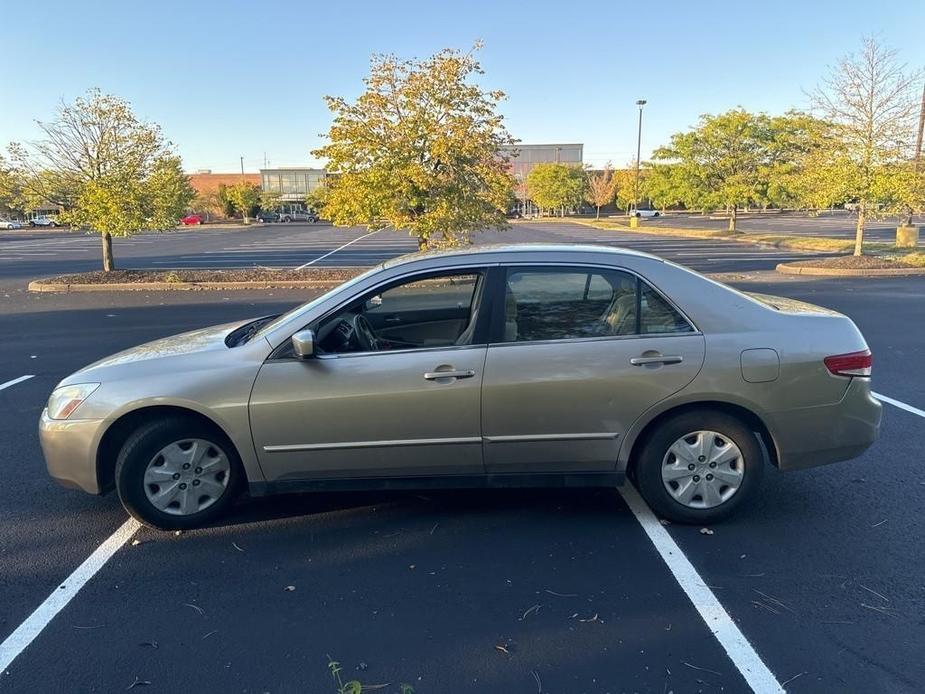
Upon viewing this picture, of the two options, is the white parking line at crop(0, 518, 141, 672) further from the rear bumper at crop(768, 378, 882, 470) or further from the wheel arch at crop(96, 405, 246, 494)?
the rear bumper at crop(768, 378, 882, 470)

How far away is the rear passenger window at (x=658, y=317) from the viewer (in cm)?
363

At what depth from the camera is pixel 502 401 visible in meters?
3.51

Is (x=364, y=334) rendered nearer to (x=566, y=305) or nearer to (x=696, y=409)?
(x=566, y=305)

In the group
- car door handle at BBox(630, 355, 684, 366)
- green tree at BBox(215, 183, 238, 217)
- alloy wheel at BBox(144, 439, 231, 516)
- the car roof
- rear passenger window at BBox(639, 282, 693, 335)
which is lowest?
alloy wheel at BBox(144, 439, 231, 516)

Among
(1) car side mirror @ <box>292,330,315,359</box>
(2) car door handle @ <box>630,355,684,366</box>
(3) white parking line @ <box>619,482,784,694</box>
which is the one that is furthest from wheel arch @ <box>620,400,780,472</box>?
(1) car side mirror @ <box>292,330,315,359</box>

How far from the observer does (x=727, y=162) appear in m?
34.7

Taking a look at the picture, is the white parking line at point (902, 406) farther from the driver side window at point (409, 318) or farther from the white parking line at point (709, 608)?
the driver side window at point (409, 318)

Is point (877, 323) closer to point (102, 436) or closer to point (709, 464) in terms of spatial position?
point (709, 464)

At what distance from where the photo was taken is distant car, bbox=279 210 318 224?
284 ft

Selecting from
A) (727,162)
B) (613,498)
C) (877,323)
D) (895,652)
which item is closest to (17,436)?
(613,498)

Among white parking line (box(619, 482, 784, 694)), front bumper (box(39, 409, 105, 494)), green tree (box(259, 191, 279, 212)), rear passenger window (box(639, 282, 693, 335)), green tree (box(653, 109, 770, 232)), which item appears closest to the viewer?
white parking line (box(619, 482, 784, 694))

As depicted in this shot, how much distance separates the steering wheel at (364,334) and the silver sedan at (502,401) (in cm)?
18

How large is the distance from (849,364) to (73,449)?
433cm

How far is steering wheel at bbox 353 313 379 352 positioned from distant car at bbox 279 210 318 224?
84606 mm
